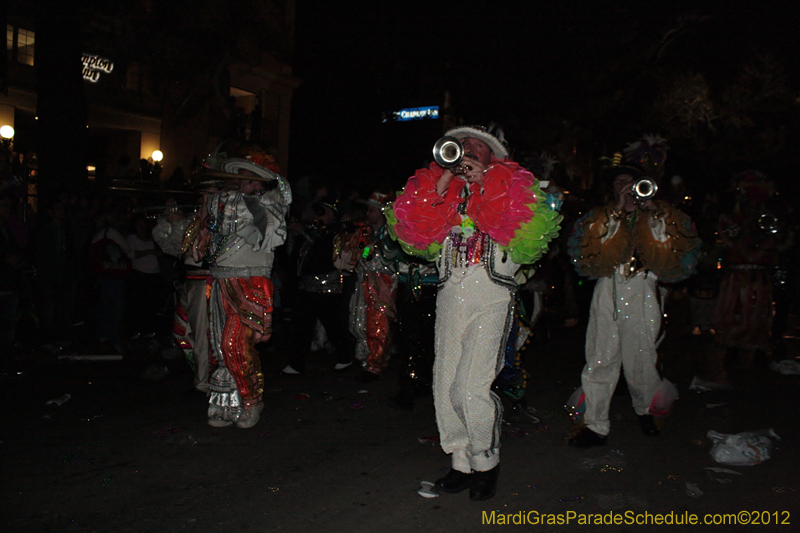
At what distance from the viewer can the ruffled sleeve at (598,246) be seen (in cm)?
479

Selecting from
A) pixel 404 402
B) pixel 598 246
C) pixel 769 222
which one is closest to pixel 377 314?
pixel 404 402

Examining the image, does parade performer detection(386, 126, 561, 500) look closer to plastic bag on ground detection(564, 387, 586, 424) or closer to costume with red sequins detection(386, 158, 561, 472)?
costume with red sequins detection(386, 158, 561, 472)

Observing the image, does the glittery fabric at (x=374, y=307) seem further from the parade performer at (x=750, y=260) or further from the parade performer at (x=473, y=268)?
the parade performer at (x=750, y=260)

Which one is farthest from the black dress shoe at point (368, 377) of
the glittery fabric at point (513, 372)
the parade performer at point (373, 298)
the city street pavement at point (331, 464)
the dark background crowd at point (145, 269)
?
the glittery fabric at point (513, 372)

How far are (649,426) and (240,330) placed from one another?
314 cm

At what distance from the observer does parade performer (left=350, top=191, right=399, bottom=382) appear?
692 cm

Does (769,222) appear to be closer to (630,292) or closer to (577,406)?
(630,292)

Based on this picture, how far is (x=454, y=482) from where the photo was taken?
3922 mm

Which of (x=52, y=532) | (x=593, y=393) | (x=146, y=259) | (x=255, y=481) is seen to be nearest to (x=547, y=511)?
(x=593, y=393)

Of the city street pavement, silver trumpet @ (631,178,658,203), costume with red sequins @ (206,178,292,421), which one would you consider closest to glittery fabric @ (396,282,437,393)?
the city street pavement

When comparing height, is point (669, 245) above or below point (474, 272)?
above

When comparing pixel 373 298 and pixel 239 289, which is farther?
pixel 373 298

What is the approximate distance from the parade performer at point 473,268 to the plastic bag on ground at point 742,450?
5.50ft

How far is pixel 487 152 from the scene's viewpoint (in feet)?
13.7
